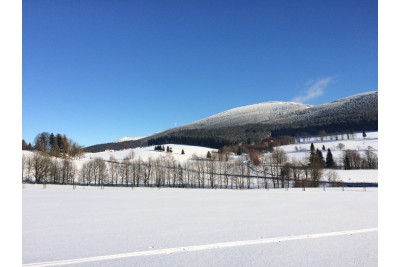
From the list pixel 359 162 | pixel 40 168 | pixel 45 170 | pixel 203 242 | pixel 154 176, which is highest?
pixel 203 242

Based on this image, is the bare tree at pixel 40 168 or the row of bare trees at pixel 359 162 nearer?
the bare tree at pixel 40 168

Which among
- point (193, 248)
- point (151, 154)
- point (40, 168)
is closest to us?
point (193, 248)

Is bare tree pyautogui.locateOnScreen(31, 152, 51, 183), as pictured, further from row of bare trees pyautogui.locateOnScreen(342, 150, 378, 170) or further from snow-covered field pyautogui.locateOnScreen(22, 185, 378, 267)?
row of bare trees pyautogui.locateOnScreen(342, 150, 378, 170)

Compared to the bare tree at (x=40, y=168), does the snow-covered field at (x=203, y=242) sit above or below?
above

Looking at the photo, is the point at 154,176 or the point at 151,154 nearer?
the point at 154,176

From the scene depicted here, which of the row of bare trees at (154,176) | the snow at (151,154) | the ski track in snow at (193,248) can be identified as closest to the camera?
the ski track in snow at (193,248)

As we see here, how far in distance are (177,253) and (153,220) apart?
17.9 ft

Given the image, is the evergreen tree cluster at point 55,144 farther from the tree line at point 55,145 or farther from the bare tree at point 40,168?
the bare tree at point 40,168

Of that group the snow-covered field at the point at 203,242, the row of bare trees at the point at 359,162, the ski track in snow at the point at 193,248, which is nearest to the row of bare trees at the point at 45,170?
the snow-covered field at the point at 203,242

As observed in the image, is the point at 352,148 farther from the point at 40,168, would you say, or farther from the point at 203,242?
the point at 203,242

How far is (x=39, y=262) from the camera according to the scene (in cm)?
607

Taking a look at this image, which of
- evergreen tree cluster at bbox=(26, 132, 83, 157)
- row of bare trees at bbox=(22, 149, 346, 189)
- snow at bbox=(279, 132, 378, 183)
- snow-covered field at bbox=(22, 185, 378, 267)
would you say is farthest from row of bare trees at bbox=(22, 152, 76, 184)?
snow at bbox=(279, 132, 378, 183)

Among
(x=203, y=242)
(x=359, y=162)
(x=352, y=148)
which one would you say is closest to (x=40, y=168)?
(x=203, y=242)
